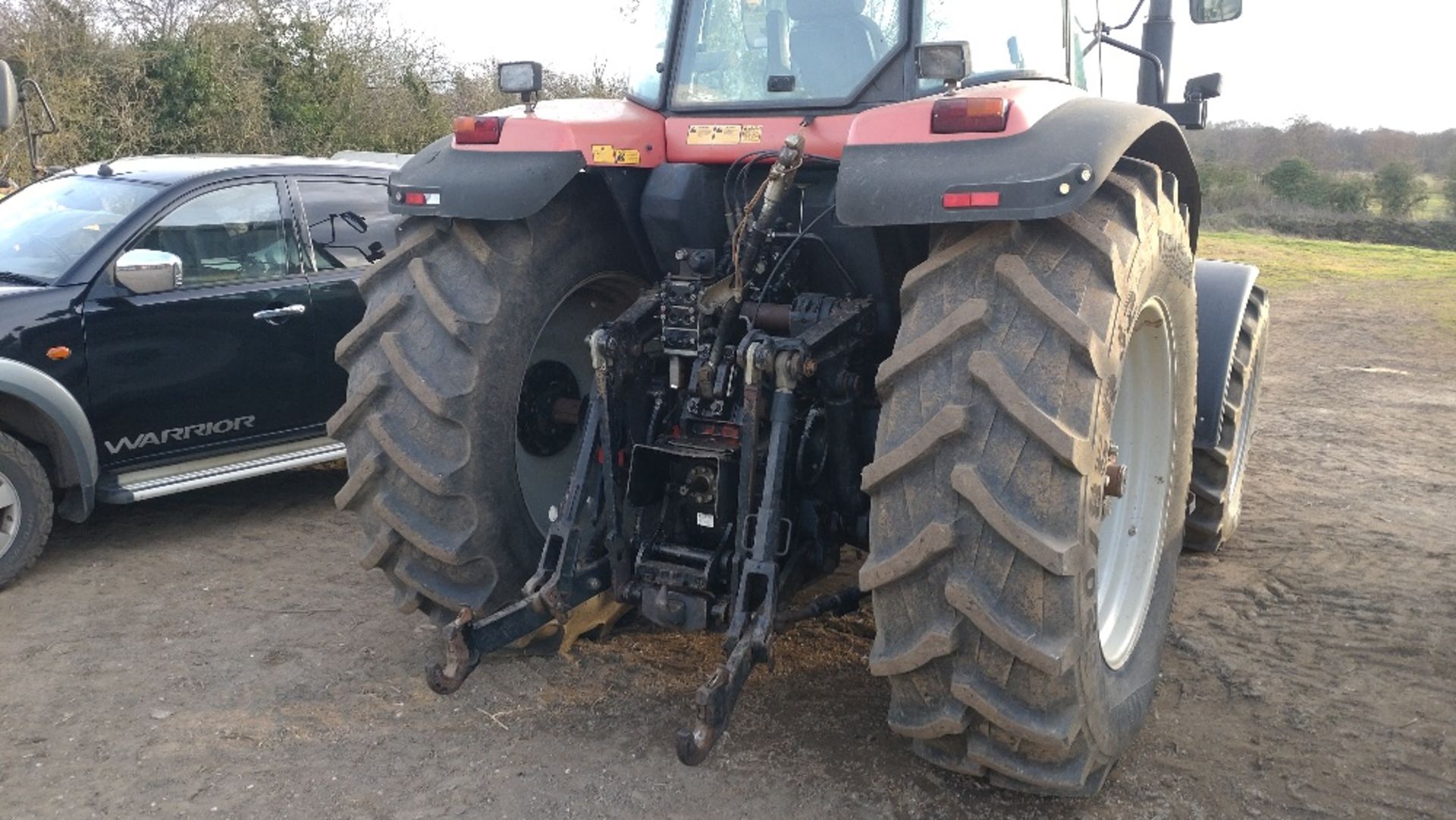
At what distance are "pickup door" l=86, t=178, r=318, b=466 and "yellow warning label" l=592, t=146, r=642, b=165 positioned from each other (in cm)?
271

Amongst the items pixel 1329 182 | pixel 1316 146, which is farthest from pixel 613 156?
pixel 1316 146

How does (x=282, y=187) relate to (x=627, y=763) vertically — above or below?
above

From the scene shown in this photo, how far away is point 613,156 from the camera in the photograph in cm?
366

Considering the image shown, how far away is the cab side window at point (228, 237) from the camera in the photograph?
18.1ft

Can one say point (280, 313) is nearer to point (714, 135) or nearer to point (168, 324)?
point (168, 324)

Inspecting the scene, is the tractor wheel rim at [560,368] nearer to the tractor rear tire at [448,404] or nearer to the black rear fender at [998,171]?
the tractor rear tire at [448,404]

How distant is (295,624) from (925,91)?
2.96m

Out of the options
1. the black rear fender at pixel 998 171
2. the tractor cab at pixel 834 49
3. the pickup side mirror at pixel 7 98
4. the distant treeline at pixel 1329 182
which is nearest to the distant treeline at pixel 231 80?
the pickup side mirror at pixel 7 98

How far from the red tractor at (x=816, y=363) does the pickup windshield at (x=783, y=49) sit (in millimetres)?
11

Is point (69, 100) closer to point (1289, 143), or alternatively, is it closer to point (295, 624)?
point (295, 624)

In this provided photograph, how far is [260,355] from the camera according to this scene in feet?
18.5

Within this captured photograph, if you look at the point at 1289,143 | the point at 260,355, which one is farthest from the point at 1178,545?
the point at 1289,143

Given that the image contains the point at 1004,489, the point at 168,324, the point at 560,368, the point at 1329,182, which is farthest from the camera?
the point at 1329,182

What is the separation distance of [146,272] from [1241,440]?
5.04m
